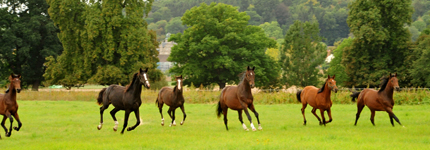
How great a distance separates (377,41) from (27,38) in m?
40.6

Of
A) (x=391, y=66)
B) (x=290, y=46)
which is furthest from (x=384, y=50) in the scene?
(x=290, y=46)

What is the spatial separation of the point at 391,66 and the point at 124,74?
29.6 metres

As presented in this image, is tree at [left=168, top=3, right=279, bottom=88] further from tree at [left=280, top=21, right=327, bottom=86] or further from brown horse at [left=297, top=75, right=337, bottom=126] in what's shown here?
brown horse at [left=297, top=75, right=337, bottom=126]

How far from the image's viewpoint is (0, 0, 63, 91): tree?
53125 mm

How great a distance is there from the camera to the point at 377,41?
48344 mm

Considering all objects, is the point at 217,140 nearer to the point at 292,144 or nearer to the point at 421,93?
the point at 292,144

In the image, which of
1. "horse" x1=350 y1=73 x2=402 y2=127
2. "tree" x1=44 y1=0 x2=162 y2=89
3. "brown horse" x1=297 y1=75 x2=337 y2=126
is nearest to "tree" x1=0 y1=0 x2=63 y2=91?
"tree" x1=44 y1=0 x2=162 y2=89

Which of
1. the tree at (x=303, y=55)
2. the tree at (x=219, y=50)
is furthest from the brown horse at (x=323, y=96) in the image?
the tree at (x=303, y=55)

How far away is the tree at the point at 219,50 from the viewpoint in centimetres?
5300

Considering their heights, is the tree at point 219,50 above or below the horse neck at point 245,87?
above

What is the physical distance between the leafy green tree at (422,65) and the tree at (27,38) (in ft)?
137

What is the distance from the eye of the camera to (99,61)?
49031 mm

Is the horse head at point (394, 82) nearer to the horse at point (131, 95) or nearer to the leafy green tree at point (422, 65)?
A: the horse at point (131, 95)

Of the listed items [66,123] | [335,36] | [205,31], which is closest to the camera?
[66,123]
